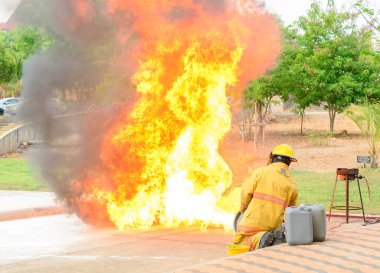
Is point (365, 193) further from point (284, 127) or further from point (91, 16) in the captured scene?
point (284, 127)

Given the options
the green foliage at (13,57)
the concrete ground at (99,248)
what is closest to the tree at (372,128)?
the concrete ground at (99,248)

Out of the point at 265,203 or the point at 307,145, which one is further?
the point at 307,145

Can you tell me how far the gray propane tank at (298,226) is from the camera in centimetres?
677

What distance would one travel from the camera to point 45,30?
12602 millimetres

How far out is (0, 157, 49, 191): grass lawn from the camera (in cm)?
1759

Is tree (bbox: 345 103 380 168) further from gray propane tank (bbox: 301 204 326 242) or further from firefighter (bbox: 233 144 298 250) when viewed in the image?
firefighter (bbox: 233 144 298 250)

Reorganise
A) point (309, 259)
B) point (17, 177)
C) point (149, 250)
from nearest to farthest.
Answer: point (309, 259)
point (149, 250)
point (17, 177)

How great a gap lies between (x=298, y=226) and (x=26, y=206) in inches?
315

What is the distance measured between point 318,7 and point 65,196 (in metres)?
26.2

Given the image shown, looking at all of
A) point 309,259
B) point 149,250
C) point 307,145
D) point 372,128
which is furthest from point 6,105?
point 309,259

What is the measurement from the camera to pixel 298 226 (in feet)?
23.1

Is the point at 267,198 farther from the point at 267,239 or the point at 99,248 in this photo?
the point at 99,248

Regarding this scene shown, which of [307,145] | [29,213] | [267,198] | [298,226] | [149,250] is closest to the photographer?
[267,198]

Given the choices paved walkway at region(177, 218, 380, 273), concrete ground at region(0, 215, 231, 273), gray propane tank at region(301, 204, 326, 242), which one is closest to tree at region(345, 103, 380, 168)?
concrete ground at region(0, 215, 231, 273)
